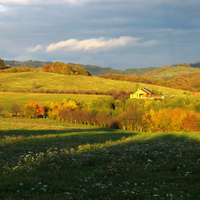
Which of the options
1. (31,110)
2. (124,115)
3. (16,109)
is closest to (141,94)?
(124,115)

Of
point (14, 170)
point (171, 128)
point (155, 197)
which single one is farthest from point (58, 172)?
point (171, 128)

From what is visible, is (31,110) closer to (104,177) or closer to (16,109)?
(16,109)

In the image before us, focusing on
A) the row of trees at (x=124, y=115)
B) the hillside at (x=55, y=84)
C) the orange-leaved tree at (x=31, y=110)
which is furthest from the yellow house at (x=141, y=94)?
the orange-leaved tree at (x=31, y=110)

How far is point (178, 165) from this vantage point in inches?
529

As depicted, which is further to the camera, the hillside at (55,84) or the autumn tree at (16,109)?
the hillside at (55,84)

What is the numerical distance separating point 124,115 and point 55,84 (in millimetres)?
90987

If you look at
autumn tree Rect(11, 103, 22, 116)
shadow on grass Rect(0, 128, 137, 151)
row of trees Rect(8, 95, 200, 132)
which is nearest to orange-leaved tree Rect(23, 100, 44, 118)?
row of trees Rect(8, 95, 200, 132)

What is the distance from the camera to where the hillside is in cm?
14475

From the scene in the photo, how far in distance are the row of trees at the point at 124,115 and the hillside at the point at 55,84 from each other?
158 ft

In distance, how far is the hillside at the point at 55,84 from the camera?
14475 cm

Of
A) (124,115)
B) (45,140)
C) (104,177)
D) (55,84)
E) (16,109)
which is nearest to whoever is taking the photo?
(104,177)

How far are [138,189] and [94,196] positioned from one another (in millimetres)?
1951

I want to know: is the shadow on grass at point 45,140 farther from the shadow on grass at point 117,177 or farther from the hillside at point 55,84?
the hillside at point 55,84

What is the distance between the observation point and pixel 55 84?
507 feet
